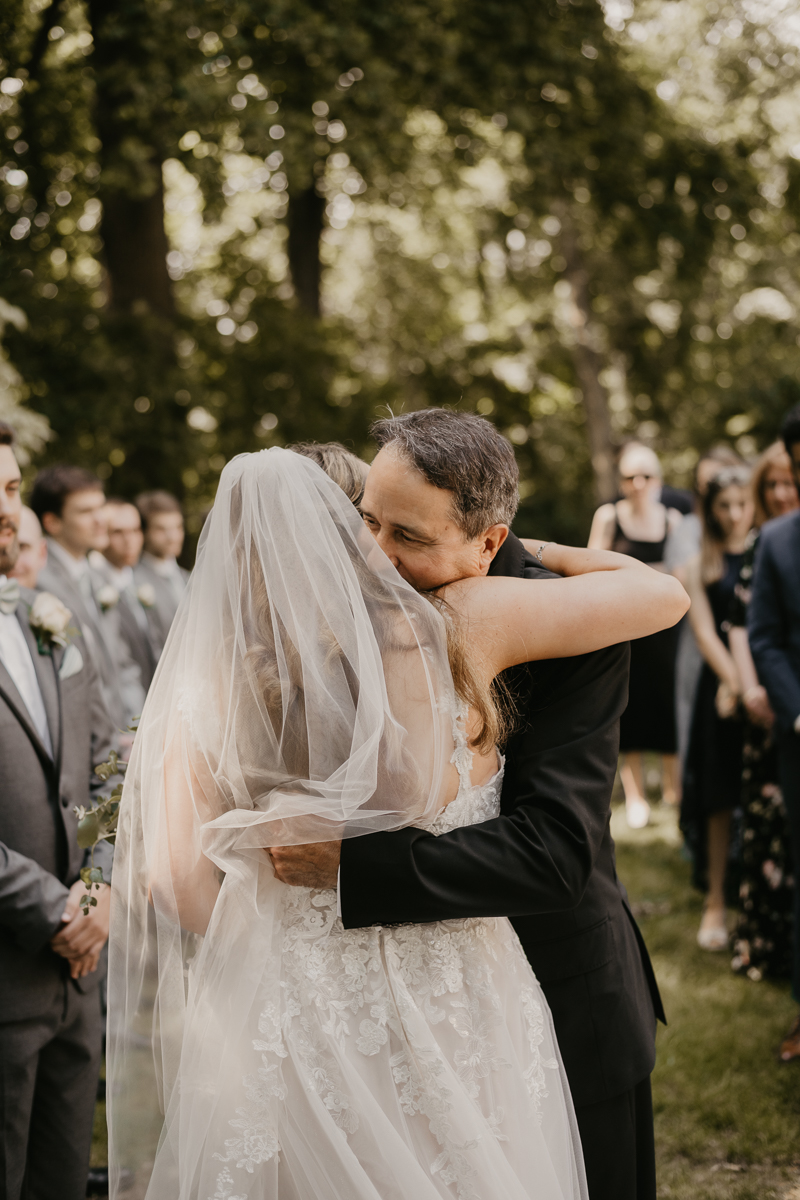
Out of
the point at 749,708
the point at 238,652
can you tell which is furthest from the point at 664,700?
the point at 238,652

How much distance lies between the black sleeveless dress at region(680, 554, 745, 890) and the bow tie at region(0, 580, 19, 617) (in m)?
3.84

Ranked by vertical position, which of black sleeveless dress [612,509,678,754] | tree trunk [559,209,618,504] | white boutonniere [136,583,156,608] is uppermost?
white boutonniere [136,583,156,608]

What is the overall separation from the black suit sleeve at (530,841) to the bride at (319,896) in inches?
2.9

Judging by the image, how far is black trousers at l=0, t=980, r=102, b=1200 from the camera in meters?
2.58

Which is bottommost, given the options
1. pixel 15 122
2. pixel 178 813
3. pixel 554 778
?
pixel 15 122

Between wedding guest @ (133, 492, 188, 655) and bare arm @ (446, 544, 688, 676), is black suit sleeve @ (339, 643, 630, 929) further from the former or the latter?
wedding guest @ (133, 492, 188, 655)

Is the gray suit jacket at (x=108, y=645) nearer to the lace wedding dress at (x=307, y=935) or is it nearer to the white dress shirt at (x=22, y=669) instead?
the white dress shirt at (x=22, y=669)

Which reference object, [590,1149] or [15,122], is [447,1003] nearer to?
[590,1149]

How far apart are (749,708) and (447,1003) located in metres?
3.34

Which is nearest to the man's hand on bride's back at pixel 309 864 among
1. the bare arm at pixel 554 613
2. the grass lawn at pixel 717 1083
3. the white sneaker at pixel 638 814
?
the bare arm at pixel 554 613

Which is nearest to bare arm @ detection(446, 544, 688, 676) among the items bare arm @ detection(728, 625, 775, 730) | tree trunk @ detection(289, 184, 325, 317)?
bare arm @ detection(728, 625, 775, 730)

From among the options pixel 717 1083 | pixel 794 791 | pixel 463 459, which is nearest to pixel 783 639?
pixel 794 791

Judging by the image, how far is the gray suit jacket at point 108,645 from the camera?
4.59 metres

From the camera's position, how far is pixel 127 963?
2.02 m
